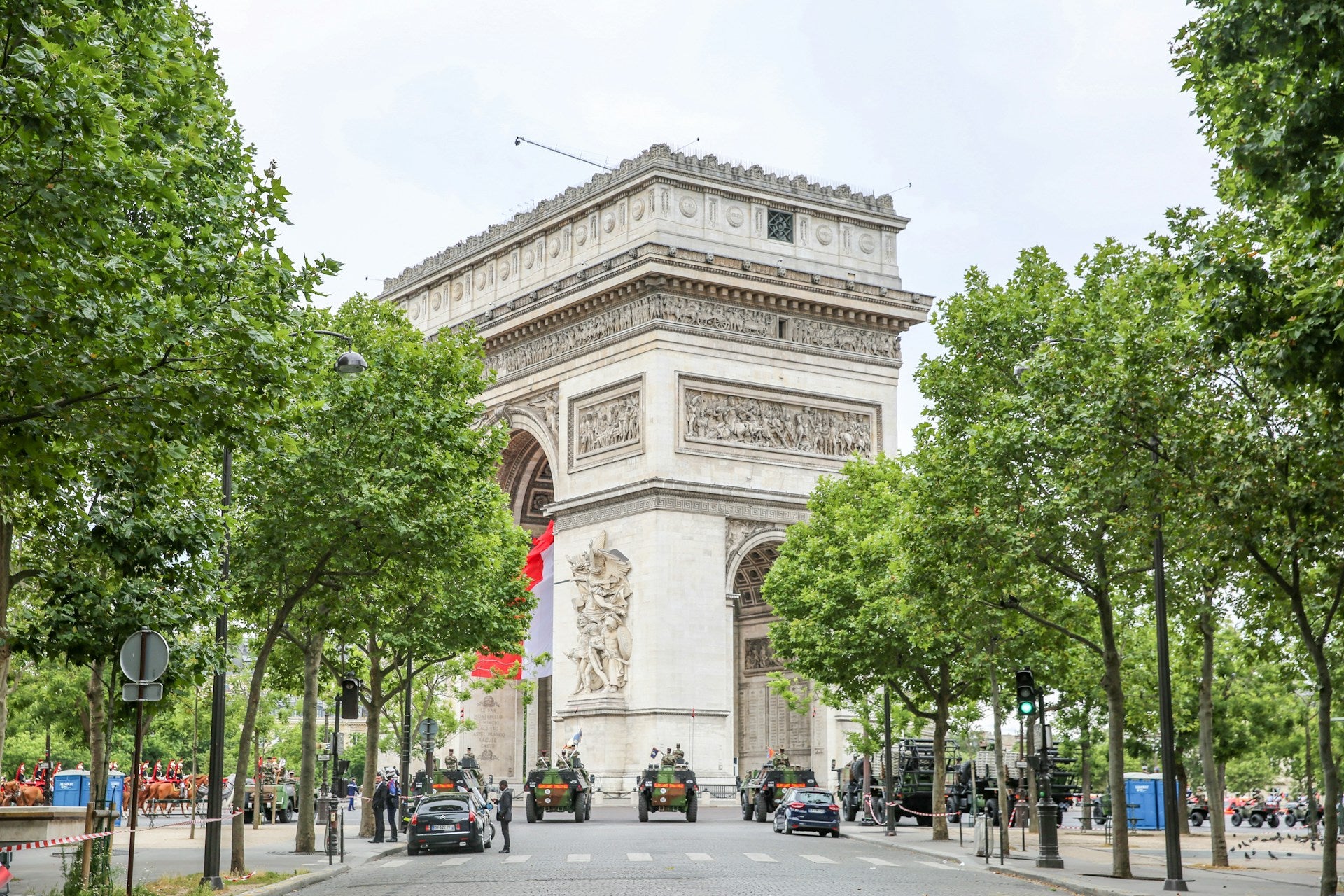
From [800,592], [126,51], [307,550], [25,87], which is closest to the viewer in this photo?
[25,87]

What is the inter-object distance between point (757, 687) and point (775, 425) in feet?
37.9

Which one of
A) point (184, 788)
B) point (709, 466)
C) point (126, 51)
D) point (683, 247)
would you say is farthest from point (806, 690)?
point (126, 51)

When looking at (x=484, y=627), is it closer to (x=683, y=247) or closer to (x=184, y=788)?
(x=683, y=247)

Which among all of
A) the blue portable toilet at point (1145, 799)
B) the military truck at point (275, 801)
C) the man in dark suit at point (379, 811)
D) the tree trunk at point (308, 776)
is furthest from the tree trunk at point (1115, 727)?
the military truck at point (275, 801)

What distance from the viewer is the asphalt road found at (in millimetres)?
24047

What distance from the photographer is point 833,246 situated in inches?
2608

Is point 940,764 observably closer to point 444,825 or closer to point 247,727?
point 444,825

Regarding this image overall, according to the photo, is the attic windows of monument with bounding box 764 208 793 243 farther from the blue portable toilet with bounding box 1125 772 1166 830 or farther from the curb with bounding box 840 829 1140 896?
the curb with bounding box 840 829 1140 896

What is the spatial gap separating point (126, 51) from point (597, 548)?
45.7 m

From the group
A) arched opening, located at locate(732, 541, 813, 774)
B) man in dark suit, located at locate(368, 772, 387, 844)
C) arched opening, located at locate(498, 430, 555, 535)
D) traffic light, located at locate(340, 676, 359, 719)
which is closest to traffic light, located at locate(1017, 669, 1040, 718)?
traffic light, located at locate(340, 676, 359, 719)

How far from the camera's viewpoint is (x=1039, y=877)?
27969 mm

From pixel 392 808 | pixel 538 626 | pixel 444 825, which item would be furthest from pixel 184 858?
pixel 538 626

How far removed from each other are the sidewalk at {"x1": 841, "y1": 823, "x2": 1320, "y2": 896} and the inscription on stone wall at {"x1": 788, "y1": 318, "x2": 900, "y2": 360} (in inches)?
827

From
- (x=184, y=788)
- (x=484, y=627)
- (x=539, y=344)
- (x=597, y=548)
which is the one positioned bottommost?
(x=184, y=788)
